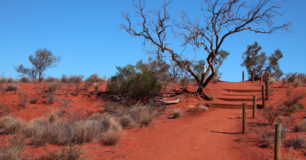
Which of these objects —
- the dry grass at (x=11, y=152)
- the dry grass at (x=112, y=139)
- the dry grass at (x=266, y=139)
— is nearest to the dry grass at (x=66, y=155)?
the dry grass at (x=11, y=152)

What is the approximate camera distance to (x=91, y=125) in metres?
8.70

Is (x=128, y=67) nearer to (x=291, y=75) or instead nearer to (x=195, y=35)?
(x=195, y=35)

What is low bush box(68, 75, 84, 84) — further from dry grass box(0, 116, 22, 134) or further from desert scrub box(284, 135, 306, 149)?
desert scrub box(284, 135, 306, 149)

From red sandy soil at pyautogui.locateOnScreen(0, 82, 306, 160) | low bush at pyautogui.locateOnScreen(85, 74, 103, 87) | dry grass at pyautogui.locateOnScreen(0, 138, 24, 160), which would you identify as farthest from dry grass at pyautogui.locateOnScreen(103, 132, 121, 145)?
low bush at pyautogui.locateOnScreen(85, 74, 103, 87)

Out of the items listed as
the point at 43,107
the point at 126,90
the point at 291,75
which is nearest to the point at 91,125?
the point at 43,107

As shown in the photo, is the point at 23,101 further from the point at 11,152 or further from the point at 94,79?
the point at 11,152

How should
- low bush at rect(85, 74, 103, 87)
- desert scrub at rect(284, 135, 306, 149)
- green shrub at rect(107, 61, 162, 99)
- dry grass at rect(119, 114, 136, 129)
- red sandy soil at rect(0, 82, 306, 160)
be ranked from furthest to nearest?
low bush at rect(85, 74, 103, 87), green shrub at rect(107, 61, 162, 99), dry grass at rect(119, 114, 136, 129), desert scrub at rect(284, 135, 306, 149), red sandy soil at rect(0, 82, 306, 160)

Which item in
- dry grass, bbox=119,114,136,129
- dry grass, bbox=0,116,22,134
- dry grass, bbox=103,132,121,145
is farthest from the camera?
dry grass, bbox=119,114,136,129

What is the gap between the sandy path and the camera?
7.34 meters

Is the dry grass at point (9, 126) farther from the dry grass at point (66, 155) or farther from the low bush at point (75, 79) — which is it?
the low bush at point (75, 79)

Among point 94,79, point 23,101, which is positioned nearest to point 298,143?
point 23,101

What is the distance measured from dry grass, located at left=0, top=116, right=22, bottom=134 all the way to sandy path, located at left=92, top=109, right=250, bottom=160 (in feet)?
14.8

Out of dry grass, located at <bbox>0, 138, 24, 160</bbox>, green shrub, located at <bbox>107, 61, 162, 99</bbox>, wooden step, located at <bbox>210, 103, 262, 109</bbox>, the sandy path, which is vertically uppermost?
green shrub, located at <bbox>107, 61, 162, 99</bbox>

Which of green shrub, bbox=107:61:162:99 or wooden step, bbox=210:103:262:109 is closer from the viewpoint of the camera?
wooden step, bbox=210:103:262:109
